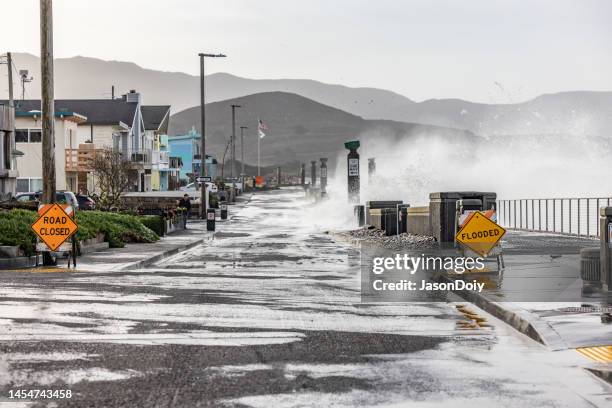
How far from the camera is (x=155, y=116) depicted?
114m

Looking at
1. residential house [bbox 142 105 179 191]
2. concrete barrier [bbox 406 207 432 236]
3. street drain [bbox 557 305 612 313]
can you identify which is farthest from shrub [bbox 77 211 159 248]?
residential house [bbox 142 105 179 191]

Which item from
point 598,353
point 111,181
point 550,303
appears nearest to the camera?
point 598,353

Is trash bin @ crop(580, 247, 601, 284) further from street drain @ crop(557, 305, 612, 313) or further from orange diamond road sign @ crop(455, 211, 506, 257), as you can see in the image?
street drain @ crop(557, 305, 612, 313)

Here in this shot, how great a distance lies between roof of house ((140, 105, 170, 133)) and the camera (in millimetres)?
111281

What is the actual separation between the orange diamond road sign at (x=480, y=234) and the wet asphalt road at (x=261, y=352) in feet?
10.3

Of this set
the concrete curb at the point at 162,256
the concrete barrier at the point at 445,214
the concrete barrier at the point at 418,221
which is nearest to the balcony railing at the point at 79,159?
the concrete curb at the point at 162,256

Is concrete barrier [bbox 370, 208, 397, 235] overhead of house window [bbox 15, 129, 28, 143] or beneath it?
beneath

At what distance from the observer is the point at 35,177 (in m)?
74.6

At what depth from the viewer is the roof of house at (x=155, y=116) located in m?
111

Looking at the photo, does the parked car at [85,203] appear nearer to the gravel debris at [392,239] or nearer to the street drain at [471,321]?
the gravel debris at [392,239]

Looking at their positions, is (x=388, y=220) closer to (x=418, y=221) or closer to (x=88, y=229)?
(x=418, y=221)

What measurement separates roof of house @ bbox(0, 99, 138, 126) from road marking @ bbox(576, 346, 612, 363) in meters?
79.2

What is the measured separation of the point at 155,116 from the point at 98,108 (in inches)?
894

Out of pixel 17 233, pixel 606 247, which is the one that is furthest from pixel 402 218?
pixel 606 247
